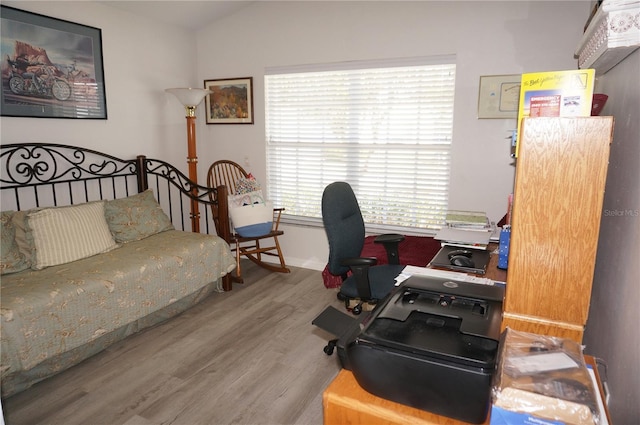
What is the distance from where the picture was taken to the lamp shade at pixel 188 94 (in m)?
3.69

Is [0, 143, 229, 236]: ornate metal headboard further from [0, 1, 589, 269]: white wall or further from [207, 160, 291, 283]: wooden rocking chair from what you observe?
[207, 160, 291, 283]: wooden rocking chair

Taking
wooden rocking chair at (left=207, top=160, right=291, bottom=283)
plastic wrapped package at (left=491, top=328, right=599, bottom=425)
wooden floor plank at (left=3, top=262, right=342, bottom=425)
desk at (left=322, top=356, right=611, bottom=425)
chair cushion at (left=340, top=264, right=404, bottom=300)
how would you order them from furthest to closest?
wooden rocking chair at (left=207, top=160, right=291, bottom=283) < chair cushion at (left=340, top=264, right=404, bottom=300) < wooden floor plank at (left=3, top=262, right=342, bottom=425) < desk at (left=322, top=356, right=611, bottom=425) < plastic wrapped package at (left=491, top=328, right=599, bottom=425)

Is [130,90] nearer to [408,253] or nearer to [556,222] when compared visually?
[408,253]

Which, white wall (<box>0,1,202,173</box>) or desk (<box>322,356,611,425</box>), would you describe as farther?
white wall (<box>0,1,202,173</box>)

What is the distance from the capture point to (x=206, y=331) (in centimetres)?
286

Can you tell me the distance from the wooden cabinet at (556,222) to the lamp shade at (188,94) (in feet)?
10.8

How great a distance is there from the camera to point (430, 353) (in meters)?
0.83

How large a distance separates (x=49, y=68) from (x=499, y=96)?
11.1ft

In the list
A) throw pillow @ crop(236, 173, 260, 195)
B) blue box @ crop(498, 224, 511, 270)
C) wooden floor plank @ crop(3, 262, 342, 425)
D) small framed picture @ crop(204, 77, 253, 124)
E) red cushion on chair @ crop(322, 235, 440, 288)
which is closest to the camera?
blue box @ crop(498, 224, 511, 270)

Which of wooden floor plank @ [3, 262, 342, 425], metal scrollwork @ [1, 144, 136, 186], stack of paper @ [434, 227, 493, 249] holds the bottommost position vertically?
wooden floor plank @ [3, 262, 342, 425]

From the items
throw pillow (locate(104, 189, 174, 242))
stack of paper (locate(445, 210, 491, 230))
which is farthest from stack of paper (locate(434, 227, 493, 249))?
throw pillow (locate(104, 189, 174, 242))

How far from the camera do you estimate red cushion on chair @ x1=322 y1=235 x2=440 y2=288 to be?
2.76 metres

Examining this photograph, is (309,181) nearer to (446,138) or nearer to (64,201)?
(446,138)

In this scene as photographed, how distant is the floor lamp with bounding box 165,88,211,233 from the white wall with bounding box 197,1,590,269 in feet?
1.73
